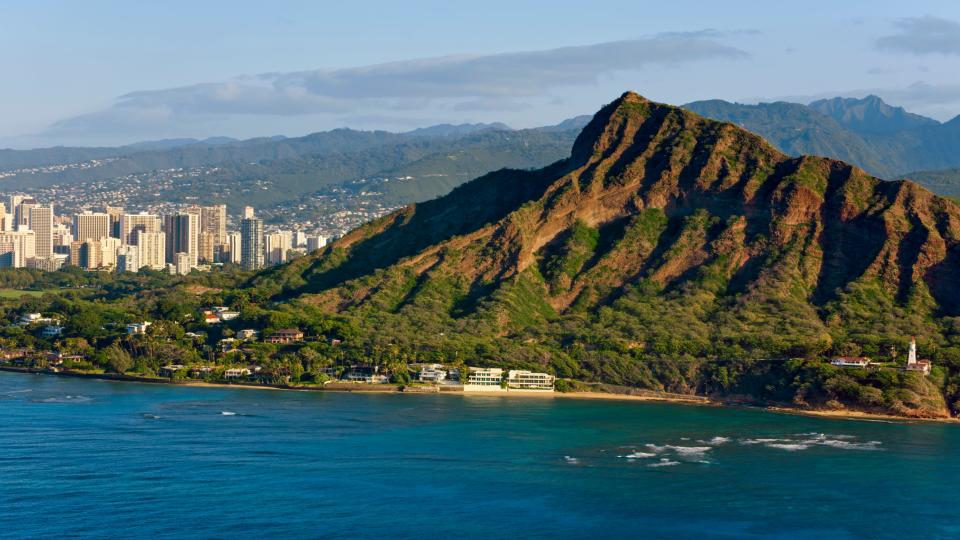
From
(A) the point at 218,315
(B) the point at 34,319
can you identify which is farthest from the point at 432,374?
(B) the point at 34,319

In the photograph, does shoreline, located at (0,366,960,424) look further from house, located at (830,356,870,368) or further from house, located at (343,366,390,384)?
house, located at (830,356,870,368)

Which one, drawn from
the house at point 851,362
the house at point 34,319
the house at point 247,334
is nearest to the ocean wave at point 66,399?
the house at point 247,334

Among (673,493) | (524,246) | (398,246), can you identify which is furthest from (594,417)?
(398,246)

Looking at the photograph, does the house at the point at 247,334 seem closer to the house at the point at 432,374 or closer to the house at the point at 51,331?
the house at the point at 51,331

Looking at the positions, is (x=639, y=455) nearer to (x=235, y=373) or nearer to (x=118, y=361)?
(x=235, y=373)

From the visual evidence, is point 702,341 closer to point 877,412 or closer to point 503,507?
point 877,412
